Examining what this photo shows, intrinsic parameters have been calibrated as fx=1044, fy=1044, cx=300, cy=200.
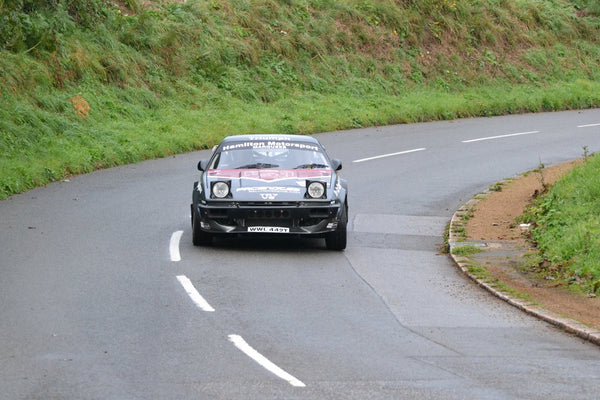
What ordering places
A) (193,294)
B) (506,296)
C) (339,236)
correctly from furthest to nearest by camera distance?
(339,236)
(506,296)
(193,294)

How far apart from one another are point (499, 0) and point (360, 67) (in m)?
12.0

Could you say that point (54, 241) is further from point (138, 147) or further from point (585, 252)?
point (138, 147)

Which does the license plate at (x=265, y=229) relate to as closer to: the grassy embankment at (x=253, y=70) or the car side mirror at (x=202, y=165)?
the car side mirror at (x=202, y=165)

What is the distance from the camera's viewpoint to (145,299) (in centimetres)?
1160

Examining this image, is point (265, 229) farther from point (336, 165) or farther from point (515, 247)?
point (515, 247)

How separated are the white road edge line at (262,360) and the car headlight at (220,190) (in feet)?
15.7

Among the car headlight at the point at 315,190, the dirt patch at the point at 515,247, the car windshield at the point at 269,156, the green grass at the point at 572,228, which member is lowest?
the dirt patch at the point at 515,247

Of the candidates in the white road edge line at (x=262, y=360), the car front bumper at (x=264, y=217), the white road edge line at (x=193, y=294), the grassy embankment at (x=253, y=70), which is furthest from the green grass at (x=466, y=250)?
the grassy embankment at (x=253, y=70)

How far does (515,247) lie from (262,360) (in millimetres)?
7032

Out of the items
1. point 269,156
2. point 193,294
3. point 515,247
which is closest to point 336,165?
point 269,156

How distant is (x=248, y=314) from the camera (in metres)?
11.0

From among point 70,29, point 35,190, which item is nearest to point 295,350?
point 35,190

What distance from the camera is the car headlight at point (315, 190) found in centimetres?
1459

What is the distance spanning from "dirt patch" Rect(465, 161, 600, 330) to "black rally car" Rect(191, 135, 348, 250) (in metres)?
2.17
